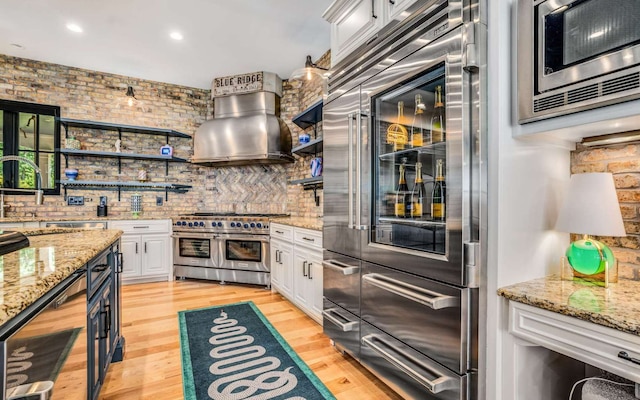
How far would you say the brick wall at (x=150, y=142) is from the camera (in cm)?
451

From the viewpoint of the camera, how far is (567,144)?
5.14 feet

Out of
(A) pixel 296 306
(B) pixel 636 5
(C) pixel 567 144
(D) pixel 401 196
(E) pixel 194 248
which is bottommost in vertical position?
(A) pixel 296 306

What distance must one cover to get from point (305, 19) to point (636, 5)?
115 inches

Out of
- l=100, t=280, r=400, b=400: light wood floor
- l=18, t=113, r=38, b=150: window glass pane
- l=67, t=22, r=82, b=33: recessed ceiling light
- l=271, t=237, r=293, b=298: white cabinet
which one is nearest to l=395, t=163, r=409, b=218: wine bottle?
l=100, t=280, r=400, b=400: light wood floor

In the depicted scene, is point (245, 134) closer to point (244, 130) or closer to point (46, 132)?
point (244, 130)

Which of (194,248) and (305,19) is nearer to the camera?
(305,19)

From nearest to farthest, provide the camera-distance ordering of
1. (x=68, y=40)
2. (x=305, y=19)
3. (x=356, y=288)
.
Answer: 1. (x=356, y=288)
2. (x=305, y=19)
3. (x=68, y=40)

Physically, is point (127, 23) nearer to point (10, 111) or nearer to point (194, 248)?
point (10, 111)

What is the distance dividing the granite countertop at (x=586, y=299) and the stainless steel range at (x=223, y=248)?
3216 millimetres

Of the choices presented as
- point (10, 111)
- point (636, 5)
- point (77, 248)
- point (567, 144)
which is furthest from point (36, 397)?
point (10, 111)

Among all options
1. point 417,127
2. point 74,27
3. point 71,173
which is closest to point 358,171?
point 417,127

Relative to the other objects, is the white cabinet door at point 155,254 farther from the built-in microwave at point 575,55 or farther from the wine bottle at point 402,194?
the built-in microwave at point 575,55

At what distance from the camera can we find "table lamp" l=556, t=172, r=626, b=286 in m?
1.33

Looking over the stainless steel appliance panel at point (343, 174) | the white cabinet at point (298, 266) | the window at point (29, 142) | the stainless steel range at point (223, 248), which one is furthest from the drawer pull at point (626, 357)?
the window at point (29, 142)
